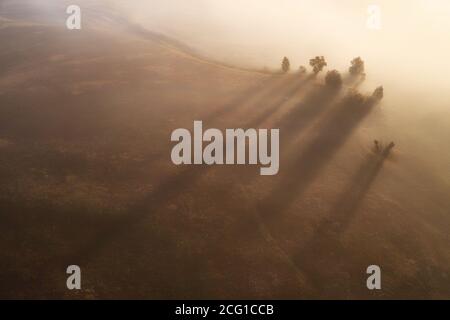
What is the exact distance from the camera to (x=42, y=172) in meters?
21.6

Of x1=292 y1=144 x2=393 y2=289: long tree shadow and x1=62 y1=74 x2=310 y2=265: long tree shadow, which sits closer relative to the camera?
x1=62 y1=74 x2=310 y2=265: long tree shadow

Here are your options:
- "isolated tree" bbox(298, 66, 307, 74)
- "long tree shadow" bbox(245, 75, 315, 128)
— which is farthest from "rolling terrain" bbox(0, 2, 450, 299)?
"isolated tree" bbox(298, 66, 307, 74)

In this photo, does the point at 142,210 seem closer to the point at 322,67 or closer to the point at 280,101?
the point at 280,101

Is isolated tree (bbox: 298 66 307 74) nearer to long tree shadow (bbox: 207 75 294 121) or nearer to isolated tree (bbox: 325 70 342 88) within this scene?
long tree shadow (bbox: 207 75 294 121)

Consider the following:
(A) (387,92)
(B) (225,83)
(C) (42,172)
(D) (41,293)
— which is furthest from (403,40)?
(D) (41,293)

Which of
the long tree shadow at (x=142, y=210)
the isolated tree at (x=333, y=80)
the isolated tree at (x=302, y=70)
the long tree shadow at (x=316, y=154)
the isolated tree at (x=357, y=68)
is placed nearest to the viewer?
the long tree shadow at (x=142, y=210)

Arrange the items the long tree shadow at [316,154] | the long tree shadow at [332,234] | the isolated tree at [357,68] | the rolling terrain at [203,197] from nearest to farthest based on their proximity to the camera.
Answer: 1. the rolling terrain at [203,197]
2. the long tree shadow at [332,234]
3. the long tree shadow at [316,154]
4. the isolated tree at [357,68]

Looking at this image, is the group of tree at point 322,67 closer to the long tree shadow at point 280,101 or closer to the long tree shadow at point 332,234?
the long tree shadow at point 280,101

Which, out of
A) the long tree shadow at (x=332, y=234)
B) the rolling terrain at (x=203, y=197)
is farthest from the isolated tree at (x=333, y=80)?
the long tree shadow at (x=332, y=234)

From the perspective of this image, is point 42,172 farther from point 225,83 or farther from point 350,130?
point 350,130

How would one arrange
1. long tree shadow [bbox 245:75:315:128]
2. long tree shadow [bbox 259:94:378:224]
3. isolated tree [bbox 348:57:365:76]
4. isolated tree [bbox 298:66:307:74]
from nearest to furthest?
long tree shadow [bbox 259:94:378:224] → long tree shadow [bbox 245:75:315:128] → isolated tree [bbox 298:66:307:74] → isolated tree [bbox 348:57:365:76]

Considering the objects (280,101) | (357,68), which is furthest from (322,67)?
(280,101)

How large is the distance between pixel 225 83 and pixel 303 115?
26.8 ft

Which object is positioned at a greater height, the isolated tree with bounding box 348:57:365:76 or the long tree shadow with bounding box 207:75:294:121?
the isolated tree with bounding box 348:57:365:76
